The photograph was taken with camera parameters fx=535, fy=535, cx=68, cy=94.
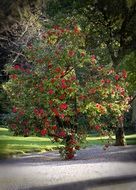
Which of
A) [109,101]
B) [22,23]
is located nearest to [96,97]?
[109,101]

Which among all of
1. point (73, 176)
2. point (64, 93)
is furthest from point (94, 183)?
point (64, 93)

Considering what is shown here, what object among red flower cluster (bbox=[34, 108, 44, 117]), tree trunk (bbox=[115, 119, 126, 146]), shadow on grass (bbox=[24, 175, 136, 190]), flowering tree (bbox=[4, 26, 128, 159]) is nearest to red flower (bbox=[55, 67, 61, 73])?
flowering tree (bbox=[4, 26, 128, 159])

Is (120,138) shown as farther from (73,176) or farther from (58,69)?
(73,176)

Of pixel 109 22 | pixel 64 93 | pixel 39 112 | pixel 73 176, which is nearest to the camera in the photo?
pixel 73 176

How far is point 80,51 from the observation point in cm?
2105

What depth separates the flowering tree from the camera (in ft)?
65.6

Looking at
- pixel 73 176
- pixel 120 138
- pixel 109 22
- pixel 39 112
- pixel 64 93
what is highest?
pixel 109 22

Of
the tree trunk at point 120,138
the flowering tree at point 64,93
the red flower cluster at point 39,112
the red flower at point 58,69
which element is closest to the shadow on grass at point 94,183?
the red flower cluster at point 39,112

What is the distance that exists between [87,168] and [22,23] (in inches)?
889

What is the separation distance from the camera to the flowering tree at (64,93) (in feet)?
65.6

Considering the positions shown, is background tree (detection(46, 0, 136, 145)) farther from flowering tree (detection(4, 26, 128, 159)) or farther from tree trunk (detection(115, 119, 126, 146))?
flowering tree (detection(4, 26, 128, 159))

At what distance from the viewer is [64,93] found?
66.0ft

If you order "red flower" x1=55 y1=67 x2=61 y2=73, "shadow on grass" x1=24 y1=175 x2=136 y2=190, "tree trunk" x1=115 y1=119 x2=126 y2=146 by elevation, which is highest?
"red flower" x1=55 y1=67 x2=61 y2=73

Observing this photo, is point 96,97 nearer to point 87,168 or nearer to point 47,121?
point 47,121
